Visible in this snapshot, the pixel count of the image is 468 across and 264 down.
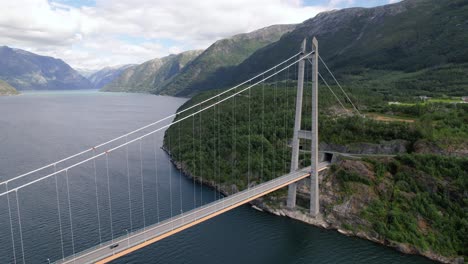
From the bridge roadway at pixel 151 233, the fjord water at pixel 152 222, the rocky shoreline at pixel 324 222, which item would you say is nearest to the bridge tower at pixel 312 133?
the rocky shoreline at pixel 324 222

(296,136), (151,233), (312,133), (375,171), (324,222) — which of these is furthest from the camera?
(375,171)

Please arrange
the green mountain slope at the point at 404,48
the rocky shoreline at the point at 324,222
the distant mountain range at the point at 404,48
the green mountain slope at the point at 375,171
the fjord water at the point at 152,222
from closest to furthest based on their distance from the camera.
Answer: the fjord water at the point at 152,222 < the rocky shoreline at the point at 324,222 < the green mountain slope at the point at 375,171 < the distant mountain range at the point at 404,48 < the green mountain slope at the point at 404,48

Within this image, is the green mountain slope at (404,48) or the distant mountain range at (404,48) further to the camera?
the green mountain slope at (404,48)

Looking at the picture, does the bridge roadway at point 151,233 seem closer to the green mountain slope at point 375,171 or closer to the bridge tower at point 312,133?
the bridge tower at point 312,133

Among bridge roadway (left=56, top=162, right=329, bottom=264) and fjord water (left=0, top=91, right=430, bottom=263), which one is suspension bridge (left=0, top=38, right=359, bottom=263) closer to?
bridge roadway (left=56, top=162, right=329, bottom=264)

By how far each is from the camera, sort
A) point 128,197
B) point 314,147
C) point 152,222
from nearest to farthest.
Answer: point 152,222 → point 314,147 → point 128,197

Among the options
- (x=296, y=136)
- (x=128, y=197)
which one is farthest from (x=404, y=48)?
(x=128, y=197)

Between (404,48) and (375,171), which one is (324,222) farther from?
(404,48)

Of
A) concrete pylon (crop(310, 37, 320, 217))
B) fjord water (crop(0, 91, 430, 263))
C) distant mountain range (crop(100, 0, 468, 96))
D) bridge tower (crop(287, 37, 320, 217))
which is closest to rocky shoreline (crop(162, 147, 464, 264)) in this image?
fjord water (crop(0, 91, 430, 263))
